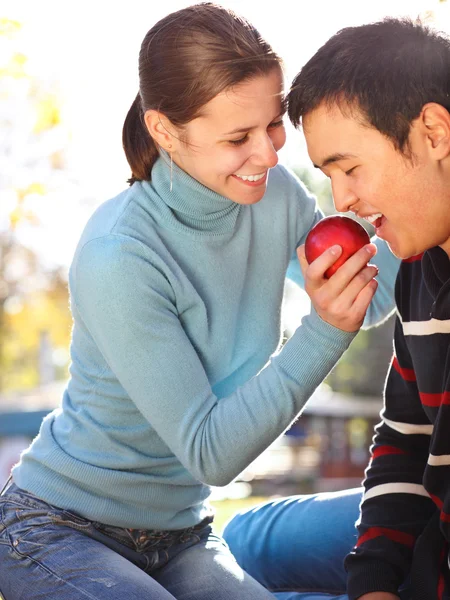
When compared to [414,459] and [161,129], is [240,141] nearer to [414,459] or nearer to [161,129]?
[161,129]

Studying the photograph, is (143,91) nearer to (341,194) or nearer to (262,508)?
(341,194)

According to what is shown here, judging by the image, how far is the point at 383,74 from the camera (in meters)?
2.55

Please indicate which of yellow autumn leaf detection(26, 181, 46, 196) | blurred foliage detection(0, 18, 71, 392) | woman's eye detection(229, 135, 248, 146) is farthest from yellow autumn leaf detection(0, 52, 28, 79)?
woman's eye detection(229, 135, 248, 146)

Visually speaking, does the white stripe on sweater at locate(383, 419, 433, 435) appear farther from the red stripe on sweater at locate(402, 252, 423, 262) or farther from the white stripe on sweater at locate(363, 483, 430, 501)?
the red stripe on sweater at locate(402, 252, 423, 262)

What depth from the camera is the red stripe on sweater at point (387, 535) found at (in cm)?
277

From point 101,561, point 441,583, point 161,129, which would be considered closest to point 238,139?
point 161,129

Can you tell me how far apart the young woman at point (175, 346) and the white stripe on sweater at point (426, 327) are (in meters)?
0.19

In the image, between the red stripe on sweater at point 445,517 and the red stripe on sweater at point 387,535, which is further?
the red stripe on sweater at point 387,535

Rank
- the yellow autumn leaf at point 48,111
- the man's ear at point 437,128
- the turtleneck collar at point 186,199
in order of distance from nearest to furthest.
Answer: the man's ear at point 437,128 < the turtleneck collar at point 186,199 < the yellow autumn leaf at point 48,111

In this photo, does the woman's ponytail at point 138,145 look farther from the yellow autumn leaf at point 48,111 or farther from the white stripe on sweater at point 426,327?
the yellow autumn leaf at point 48,111

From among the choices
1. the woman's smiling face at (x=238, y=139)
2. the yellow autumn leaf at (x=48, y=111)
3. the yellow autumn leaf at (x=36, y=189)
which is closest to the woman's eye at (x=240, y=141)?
the woman's smiling face at (x=238, y=139)

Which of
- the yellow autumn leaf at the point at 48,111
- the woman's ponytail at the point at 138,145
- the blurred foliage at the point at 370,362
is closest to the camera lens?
the woman's ponytail at the point at 138,145

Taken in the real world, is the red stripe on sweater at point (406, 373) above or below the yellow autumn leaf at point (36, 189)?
above

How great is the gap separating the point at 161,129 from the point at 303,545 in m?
1.38
